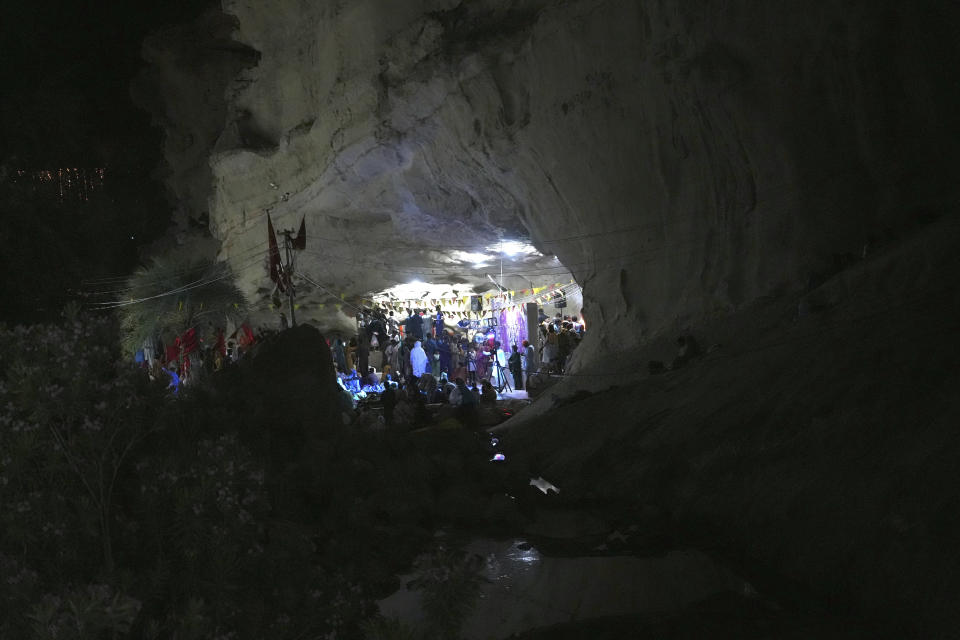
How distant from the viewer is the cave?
16.6 feet

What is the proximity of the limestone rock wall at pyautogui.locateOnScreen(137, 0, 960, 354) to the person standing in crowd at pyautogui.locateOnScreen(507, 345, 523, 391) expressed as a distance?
9.54 ft

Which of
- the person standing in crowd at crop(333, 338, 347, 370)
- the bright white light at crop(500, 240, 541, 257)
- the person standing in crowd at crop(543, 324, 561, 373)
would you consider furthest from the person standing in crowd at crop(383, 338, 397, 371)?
the person standing in crowd at crop(543, 324, 561, 373)

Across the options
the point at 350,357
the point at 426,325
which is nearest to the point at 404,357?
the point at 426,325

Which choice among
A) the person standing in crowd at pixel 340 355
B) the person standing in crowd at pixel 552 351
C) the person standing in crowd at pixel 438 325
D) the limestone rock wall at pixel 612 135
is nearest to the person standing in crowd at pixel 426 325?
the person standing in crowd at pixel 438 325

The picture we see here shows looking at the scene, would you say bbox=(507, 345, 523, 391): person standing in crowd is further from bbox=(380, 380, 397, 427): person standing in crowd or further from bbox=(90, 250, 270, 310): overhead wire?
bbox=(90, 250, 270, 310): overhead wire

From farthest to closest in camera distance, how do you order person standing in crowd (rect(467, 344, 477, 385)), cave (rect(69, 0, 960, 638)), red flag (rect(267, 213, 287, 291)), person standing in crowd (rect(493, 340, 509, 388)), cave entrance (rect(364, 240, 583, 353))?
person standing in crowd (rect(467, 344, 477, 385)) → cave entrance (rect(364, 240, 583, 353)) → person standing in crowd (rect(493, 340, 509, 388)) → red flag (rect(267, 213, 287, 291)) → cave (rect(69, 0, 960, 638))

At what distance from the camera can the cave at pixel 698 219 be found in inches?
200

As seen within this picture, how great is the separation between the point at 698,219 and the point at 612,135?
2124 millimetres

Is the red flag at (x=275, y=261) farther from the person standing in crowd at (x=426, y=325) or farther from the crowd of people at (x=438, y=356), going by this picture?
the person standing in crowd at (x=426, y=325)

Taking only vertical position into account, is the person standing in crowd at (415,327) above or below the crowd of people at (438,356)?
above

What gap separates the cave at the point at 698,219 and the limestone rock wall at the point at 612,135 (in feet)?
0.13

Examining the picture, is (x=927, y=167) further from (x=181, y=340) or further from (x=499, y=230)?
(x=181, y=340)

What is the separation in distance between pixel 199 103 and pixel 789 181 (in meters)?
21.5

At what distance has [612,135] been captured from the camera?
11.9 meters
